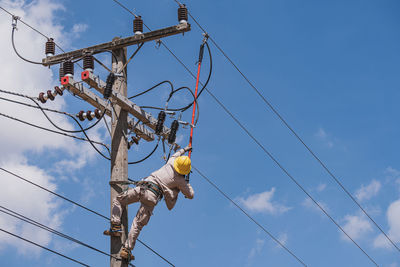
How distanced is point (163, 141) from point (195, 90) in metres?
1.14

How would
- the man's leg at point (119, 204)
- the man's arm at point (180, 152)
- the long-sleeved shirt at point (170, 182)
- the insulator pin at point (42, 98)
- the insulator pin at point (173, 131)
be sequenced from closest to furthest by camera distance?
the man's leg at point (119, 204) < the long-sleeved shirt at point (170, 182) < the man's arm at point (180, 152) < the insulator pin at point (42, 98) < the insulator pin at point (173, 131)

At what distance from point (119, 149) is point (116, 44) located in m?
1.99

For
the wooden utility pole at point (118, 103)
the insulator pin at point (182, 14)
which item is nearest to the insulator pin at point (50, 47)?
the wooden utility pole at point (118, 103)

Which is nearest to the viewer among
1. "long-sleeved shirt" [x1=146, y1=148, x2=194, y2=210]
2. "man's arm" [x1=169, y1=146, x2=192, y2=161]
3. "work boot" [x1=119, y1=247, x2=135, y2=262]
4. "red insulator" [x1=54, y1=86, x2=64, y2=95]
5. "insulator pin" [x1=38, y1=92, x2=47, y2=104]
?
"work boot" [x1=119, y1=247, x2=135, y2=262]

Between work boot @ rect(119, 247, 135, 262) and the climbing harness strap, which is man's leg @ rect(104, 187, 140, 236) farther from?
work boot @ rect(119, 247, 135, 262)

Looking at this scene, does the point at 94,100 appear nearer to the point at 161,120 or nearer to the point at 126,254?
the point at 161,120

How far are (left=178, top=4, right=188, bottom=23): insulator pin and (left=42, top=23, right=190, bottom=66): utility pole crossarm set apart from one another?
17cm

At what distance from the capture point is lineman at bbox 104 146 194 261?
1119 cm

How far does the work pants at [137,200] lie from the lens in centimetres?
1122

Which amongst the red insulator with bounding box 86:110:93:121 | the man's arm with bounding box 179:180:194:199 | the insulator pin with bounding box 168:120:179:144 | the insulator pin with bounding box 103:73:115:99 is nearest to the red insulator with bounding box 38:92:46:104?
the red insulator with bounding box 86:110:93:121

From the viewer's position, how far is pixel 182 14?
40.1 feet

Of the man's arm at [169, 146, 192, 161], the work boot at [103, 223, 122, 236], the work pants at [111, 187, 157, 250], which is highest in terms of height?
the man's arm at [169, 146, 192, 161]

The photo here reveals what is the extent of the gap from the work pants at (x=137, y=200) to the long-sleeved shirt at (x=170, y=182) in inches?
10.1

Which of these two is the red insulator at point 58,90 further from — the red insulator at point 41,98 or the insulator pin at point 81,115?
the insulator pin at point 81,115
